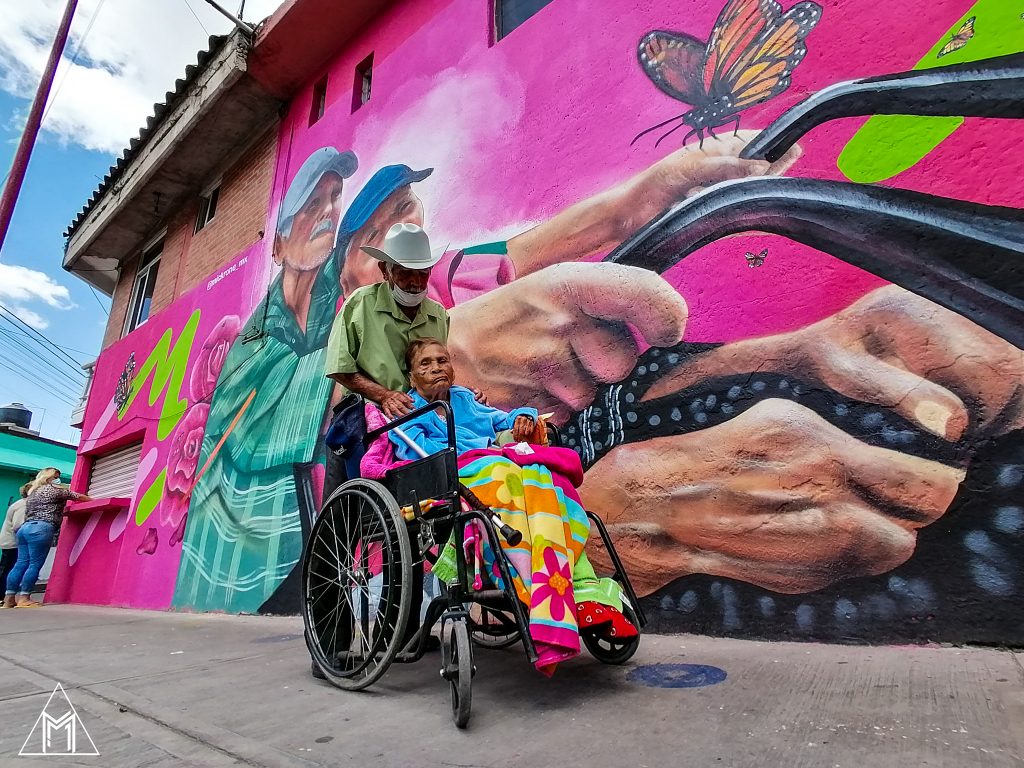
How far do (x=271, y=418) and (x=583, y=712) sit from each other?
5.02 m

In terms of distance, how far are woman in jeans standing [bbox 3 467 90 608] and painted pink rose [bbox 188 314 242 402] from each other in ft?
6.58

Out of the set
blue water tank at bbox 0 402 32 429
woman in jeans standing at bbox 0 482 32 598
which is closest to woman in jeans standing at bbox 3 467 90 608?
woman in jeans standing at bbox 0 482 32 598

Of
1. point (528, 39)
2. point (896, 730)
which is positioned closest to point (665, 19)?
point (528, 39)

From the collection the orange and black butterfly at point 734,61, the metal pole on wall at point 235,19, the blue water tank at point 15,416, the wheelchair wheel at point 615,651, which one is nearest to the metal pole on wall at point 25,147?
the metal pole on wall at point 235,19

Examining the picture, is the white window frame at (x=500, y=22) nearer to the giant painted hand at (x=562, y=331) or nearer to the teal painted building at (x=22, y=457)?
the giant painted hand at (x=562, y=331)

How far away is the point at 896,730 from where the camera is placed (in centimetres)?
137

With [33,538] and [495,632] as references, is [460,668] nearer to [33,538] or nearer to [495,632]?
[495,632]

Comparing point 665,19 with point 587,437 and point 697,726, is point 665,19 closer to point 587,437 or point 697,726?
point 587,437

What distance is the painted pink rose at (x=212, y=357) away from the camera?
7086 millimetres

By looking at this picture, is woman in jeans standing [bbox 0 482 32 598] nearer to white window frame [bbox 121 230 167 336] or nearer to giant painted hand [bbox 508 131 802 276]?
white window frame [bbox 121 230 167 336]

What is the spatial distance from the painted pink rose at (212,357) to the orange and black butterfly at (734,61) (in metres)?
5.46

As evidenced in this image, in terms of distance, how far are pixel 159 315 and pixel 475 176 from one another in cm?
652

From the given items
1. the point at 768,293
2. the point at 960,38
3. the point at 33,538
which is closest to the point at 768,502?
the point at 768,293

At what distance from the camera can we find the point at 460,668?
4.98ft
